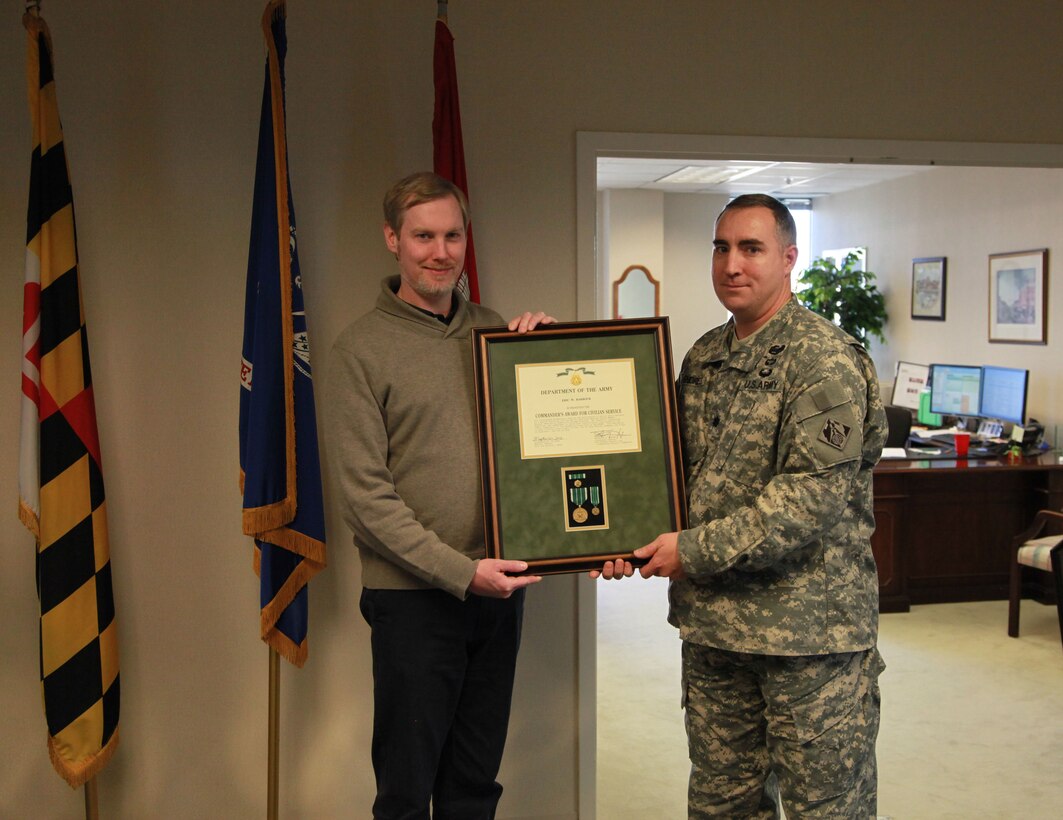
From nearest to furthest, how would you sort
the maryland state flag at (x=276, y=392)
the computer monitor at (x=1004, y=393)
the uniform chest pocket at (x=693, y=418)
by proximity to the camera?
the uniform chest pocket at (x=693, y=418), the maryland state flag at (x=276, y=392), the computer monitor at (x=1004, y=393)

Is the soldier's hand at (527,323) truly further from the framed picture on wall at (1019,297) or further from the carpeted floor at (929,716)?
the framed picture on wall at (1019,297)

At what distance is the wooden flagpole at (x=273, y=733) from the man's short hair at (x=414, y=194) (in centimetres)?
112

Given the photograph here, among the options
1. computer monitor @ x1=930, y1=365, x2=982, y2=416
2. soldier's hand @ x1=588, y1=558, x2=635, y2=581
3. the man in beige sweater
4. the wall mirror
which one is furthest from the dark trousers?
the wall mirror

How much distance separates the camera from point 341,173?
2510mm

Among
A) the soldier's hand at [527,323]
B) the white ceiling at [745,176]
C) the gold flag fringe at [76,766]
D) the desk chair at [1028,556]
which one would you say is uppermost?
the white ceiling at [745,176]

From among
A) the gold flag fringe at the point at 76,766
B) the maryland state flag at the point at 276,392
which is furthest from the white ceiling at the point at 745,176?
the gold flag fringe at the point at 76,766

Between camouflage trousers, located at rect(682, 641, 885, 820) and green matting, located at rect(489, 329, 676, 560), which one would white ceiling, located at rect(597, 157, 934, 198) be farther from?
camouflage trousers, located at rect(682, 641, 885, 820)

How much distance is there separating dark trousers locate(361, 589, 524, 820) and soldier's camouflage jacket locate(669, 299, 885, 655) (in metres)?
0.42

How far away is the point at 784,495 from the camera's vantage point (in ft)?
5.90

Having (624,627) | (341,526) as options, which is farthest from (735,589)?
(624,627)

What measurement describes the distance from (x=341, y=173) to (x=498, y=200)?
Result: 0.43 metres

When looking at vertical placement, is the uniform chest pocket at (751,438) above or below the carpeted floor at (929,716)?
above

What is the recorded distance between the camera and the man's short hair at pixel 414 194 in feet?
6.22
